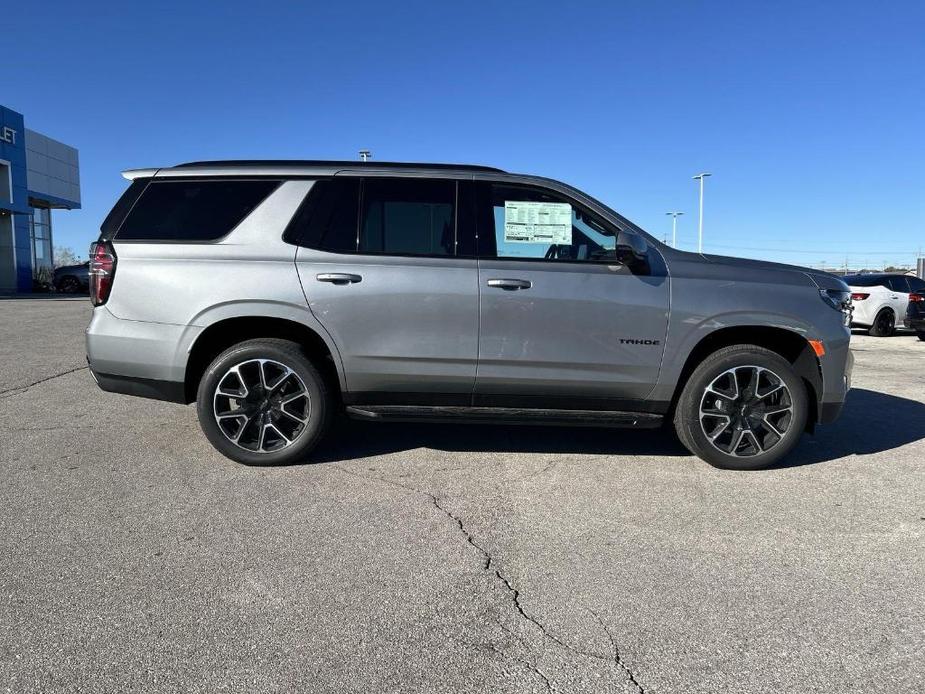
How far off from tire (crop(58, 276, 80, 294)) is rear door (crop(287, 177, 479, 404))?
3276cm

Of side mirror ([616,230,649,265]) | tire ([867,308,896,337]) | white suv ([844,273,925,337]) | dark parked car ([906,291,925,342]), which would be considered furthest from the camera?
tire ([867,308,896,337])

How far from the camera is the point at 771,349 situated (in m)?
4.59

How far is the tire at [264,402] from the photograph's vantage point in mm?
4328

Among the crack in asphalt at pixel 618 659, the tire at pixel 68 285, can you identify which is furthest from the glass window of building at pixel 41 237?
the crack in asphalt at pixel 618 659

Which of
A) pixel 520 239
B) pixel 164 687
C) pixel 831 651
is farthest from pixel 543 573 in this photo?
pixel 520 239

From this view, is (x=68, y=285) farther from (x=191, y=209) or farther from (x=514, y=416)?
(x=514, y=416)

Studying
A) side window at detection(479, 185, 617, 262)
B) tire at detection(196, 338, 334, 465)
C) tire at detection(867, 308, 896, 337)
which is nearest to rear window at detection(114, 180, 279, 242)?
tire at detection(196, 338, 334, 465)

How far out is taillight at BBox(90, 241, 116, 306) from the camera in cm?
434

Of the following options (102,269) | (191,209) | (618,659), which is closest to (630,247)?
(618,659)

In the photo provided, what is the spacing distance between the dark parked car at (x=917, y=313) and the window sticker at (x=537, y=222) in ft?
40.4

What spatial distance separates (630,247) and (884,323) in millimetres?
14065

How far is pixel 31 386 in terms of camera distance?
6941 mm

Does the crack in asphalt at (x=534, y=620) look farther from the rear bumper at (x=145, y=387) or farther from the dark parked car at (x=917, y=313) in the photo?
the dark parked car at (x=917, y=313)

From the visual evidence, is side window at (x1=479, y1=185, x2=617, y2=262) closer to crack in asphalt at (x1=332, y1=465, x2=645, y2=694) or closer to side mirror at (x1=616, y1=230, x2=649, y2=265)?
side mirror at (x1=616, y1=230, x2=649, y2=265)
